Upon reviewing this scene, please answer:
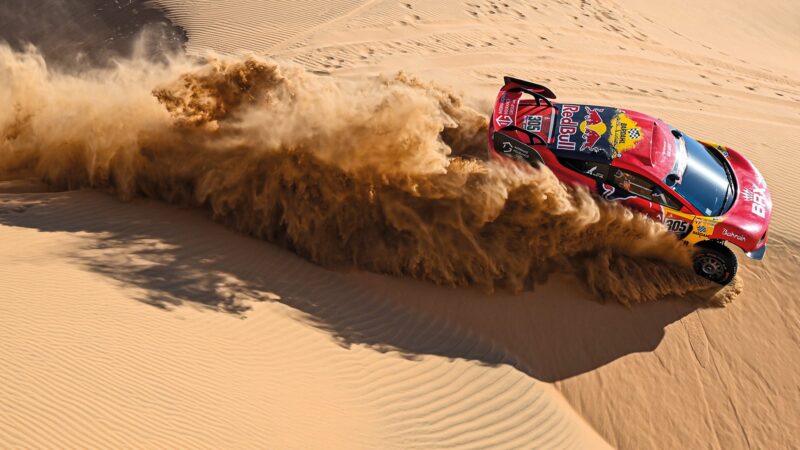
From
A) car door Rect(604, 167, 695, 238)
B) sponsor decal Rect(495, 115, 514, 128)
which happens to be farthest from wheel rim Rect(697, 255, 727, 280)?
sponsor decal Rect(495, 115, 514, 128)

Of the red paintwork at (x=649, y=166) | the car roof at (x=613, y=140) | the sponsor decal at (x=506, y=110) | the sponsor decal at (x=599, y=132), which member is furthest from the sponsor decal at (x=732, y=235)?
the sponsor decal at (x=506, y=110)

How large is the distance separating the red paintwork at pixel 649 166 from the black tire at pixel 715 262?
0.15 meters

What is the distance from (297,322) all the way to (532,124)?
394 centimetres

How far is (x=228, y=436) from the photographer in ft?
18.7

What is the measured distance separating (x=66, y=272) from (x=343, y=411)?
3491mm

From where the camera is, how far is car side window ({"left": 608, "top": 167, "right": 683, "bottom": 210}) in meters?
8.46

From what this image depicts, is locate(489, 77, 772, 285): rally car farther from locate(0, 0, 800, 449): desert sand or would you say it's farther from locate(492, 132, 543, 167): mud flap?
locate(0, 0, 800, 449): desert sand

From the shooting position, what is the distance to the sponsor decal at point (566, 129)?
28.3 ft

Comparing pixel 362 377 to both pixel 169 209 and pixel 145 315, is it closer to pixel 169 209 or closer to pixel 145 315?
pixel 145 315

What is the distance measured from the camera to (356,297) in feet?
28.7

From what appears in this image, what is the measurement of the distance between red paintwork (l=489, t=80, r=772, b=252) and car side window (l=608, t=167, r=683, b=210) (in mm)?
53

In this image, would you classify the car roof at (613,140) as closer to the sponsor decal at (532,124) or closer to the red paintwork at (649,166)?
the red paintwork at (649,166)

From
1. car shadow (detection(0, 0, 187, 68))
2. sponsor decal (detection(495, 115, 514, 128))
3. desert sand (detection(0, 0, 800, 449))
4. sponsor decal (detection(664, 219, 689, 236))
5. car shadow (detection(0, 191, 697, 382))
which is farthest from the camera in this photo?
car shadow (detection(0, 0, 187, 68))

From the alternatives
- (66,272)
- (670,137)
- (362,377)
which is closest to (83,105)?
(66,272)
